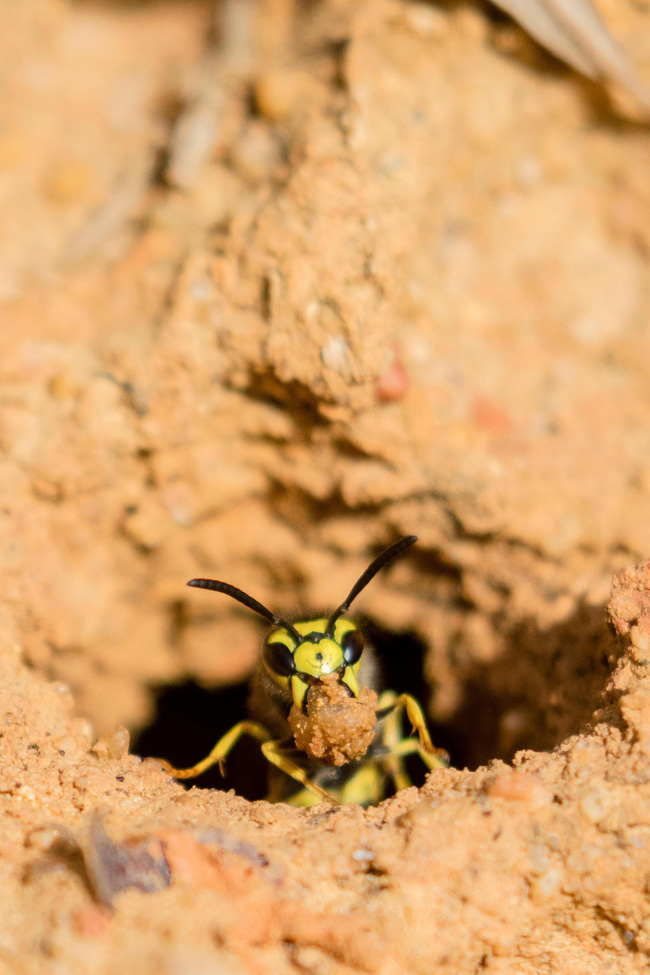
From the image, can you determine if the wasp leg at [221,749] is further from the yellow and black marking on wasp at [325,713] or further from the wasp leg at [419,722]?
the wasp leg at [419,722]

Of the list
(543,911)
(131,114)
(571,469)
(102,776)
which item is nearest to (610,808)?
(543,911)

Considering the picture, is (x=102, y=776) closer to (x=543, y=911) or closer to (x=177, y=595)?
(x=543, y=911)

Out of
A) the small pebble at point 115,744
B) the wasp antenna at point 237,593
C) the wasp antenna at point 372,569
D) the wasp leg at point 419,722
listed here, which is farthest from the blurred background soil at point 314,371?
the wasp antenna at point 237,593

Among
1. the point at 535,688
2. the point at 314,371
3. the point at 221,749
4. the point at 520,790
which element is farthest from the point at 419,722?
the point at 314,371

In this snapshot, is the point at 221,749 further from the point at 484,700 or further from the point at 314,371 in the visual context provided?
the point at 314,371

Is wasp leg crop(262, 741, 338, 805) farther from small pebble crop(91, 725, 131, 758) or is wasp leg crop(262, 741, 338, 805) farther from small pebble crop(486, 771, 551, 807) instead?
small pebble crop(486, 771, 551, 807)

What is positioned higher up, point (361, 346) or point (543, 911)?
point (361, 346)

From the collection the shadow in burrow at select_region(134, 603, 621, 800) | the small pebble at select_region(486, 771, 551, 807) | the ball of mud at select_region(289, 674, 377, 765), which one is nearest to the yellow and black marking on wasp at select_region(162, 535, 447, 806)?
the ball of mud at select_region(289, 674, 377, 765)
